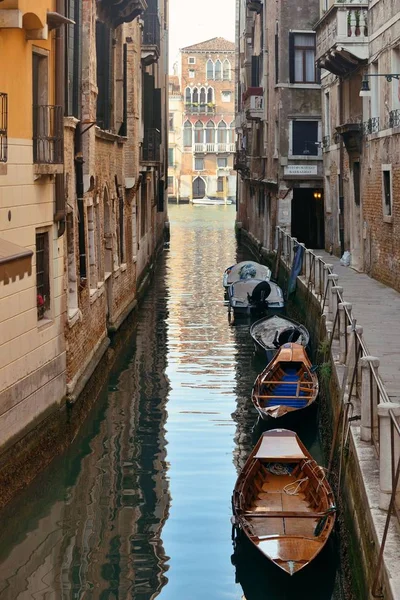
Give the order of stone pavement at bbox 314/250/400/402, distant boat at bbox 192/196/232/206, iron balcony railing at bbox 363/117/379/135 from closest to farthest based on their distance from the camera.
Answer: stone pavement at bbox 314/250/400/402 < iron balcony railing at bbox 363/117/379/135 < distant boat at bbox 192/196/232/206

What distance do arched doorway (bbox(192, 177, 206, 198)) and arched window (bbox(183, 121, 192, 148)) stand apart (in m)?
3.36

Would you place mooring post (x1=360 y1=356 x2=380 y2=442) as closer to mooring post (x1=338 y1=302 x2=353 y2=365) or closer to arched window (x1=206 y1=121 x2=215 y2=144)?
mooring post (x1=338 y1=302 x2=353 y2=365)

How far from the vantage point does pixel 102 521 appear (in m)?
10.9

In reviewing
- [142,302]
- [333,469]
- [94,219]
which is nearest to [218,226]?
[142,302]

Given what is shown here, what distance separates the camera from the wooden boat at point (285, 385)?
1438 cm

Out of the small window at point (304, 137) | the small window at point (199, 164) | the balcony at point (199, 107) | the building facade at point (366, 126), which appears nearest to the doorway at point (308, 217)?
the small window at point (304, 137)

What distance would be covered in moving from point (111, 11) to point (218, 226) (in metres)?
41.7

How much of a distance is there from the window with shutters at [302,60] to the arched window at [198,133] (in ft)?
189

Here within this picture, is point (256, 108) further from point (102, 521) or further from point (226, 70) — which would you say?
point (226, 70)

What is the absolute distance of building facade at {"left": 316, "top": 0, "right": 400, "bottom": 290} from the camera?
67.3ft

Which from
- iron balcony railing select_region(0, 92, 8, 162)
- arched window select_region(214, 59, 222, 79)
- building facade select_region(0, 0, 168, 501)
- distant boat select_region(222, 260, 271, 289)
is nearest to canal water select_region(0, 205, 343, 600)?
building facade select_region(0, 0, 168, 501)

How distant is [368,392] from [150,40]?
22.1 metres

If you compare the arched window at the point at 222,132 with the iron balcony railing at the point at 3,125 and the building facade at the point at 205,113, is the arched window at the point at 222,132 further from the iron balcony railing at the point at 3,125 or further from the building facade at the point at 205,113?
the iron balcony railing at the point at 3,125

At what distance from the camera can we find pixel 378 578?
713 cm
